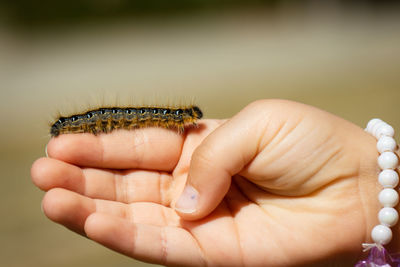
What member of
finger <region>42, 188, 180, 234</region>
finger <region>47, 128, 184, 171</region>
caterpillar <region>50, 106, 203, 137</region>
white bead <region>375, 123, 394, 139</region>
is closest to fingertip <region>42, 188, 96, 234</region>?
finger <region>42, 188, 180, 234</region>

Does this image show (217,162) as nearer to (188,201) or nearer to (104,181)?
(188,201)

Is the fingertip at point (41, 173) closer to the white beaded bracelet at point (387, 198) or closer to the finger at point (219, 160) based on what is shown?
the finger at point (219, 160)

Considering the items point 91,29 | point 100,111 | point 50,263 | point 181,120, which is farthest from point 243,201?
point 91,29

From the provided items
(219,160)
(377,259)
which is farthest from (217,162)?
(377,259)

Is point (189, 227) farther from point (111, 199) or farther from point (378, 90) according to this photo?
point (378, 90)

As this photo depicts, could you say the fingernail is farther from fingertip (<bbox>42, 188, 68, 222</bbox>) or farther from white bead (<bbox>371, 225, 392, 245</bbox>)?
white bead (<bbox>371, 225, 392, 245</bbox>)
